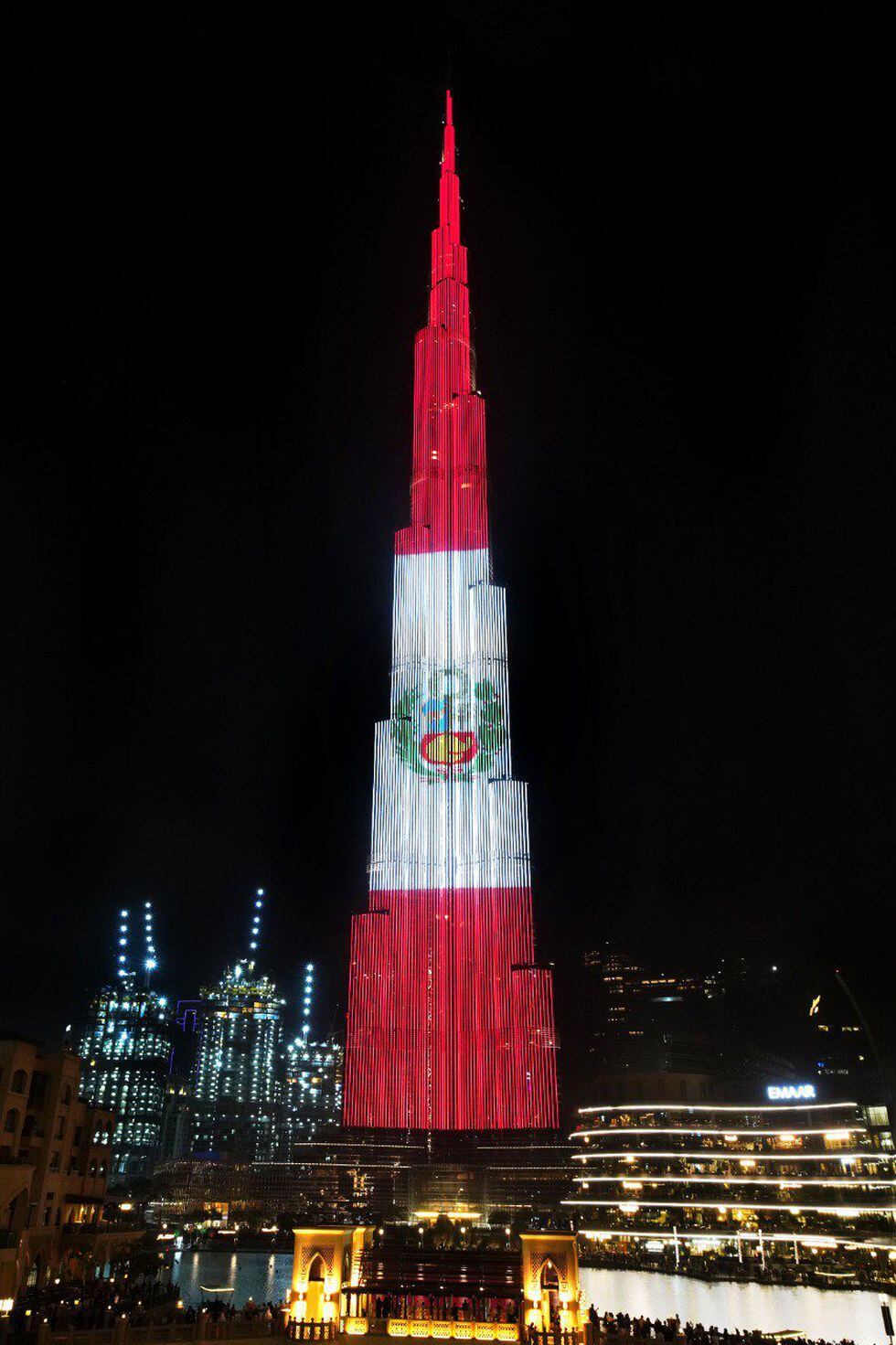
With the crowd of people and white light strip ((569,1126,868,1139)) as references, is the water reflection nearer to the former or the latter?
the crowd of people

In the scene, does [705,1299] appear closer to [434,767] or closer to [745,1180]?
[745,1180]

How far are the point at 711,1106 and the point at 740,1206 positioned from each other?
9.40 m

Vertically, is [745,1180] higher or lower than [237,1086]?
lower

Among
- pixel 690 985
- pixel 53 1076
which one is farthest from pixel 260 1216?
pixel 690 985

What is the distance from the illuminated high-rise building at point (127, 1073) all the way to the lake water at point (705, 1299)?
124 m

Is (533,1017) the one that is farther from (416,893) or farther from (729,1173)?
(729,1173)

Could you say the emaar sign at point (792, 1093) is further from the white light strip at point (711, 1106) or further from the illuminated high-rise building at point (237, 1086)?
the illuminated high-rise building at point (237, 1086)

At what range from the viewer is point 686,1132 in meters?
81.1

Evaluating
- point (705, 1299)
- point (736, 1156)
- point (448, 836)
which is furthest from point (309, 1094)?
point (705, 1299)

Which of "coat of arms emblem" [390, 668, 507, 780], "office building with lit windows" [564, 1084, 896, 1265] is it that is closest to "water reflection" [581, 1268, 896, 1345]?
"office building with lit windows" [564, 1084, 896, 1265]

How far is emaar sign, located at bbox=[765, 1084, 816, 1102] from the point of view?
7900 cm

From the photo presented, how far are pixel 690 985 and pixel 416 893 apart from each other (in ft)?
498

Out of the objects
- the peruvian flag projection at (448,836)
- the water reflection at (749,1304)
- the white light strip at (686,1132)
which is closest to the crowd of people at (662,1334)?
the water reflection at (749,1304)

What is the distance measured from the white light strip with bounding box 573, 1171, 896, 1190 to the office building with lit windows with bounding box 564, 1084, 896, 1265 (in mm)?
79
